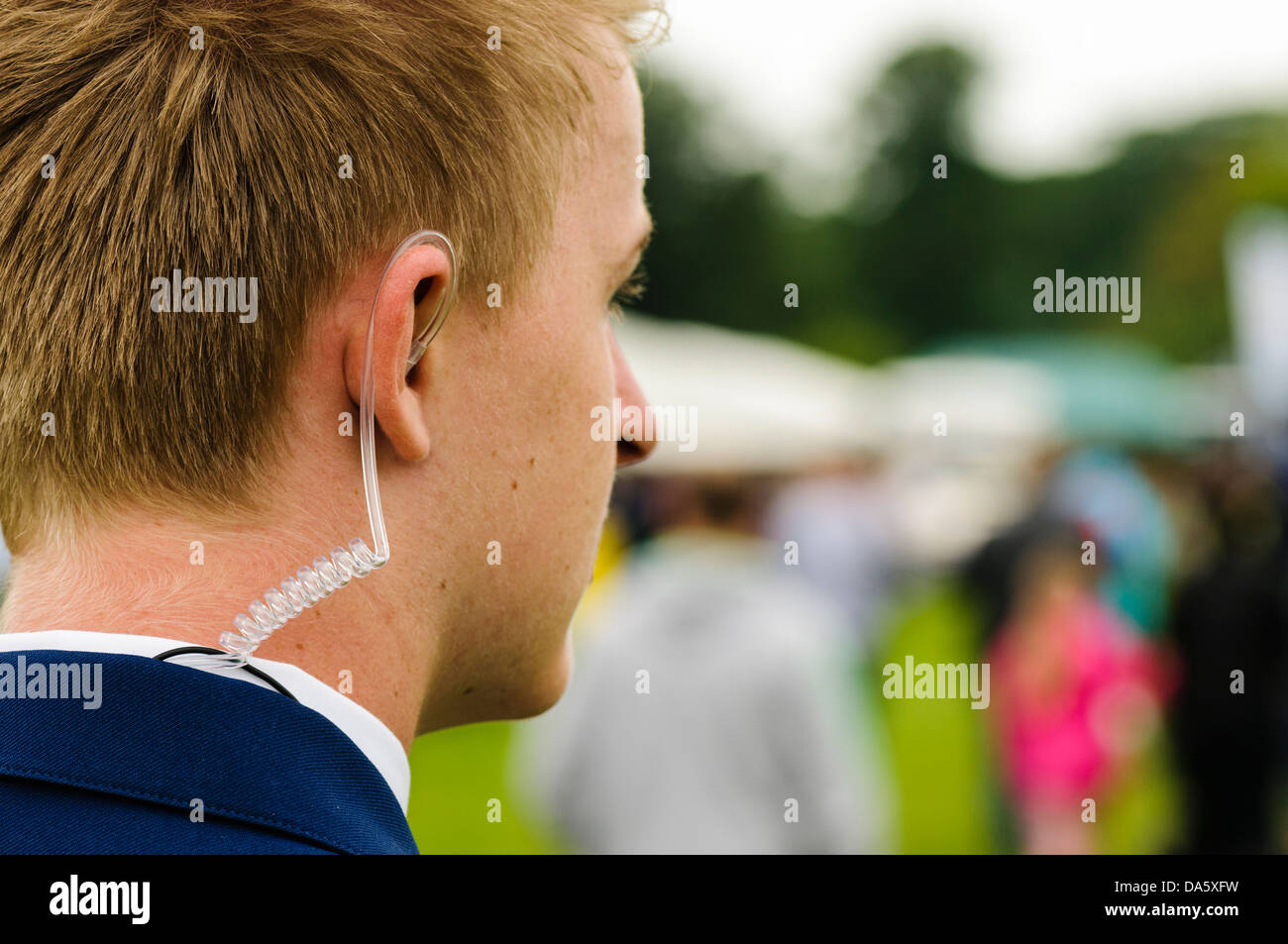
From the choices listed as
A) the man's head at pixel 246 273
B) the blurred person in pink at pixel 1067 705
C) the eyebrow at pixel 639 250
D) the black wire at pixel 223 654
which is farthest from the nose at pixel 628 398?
the blurred person in pink at pixel 1067 705

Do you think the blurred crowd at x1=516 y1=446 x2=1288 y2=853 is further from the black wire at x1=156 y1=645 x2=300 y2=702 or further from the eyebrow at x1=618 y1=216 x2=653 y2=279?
the black wire at x1=156 y1=645 x2=300 y2=702

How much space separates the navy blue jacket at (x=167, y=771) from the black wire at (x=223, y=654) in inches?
1.1

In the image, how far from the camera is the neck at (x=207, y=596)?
126 cm

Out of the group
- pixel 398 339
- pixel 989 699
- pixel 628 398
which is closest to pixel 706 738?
pixel 628 398

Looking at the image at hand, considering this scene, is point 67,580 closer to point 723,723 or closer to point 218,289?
point 218,289

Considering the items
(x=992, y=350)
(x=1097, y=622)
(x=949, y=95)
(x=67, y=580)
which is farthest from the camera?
(x=949, y=95)

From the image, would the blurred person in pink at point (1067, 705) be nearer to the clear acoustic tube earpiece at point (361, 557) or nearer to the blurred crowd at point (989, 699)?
the blurred crowd at point (989, 699)

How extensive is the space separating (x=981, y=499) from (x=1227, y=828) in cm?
1930

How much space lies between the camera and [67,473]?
134cm

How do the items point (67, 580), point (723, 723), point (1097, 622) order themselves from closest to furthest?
point (67, 580) → point (723, 723) → point (1097, 622)

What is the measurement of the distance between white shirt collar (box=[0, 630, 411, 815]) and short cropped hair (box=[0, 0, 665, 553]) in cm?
16

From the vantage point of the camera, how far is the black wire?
122 centimetres

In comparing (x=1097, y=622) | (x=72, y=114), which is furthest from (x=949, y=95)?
(x=72, y=114)

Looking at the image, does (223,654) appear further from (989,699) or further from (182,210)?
(989,699)
